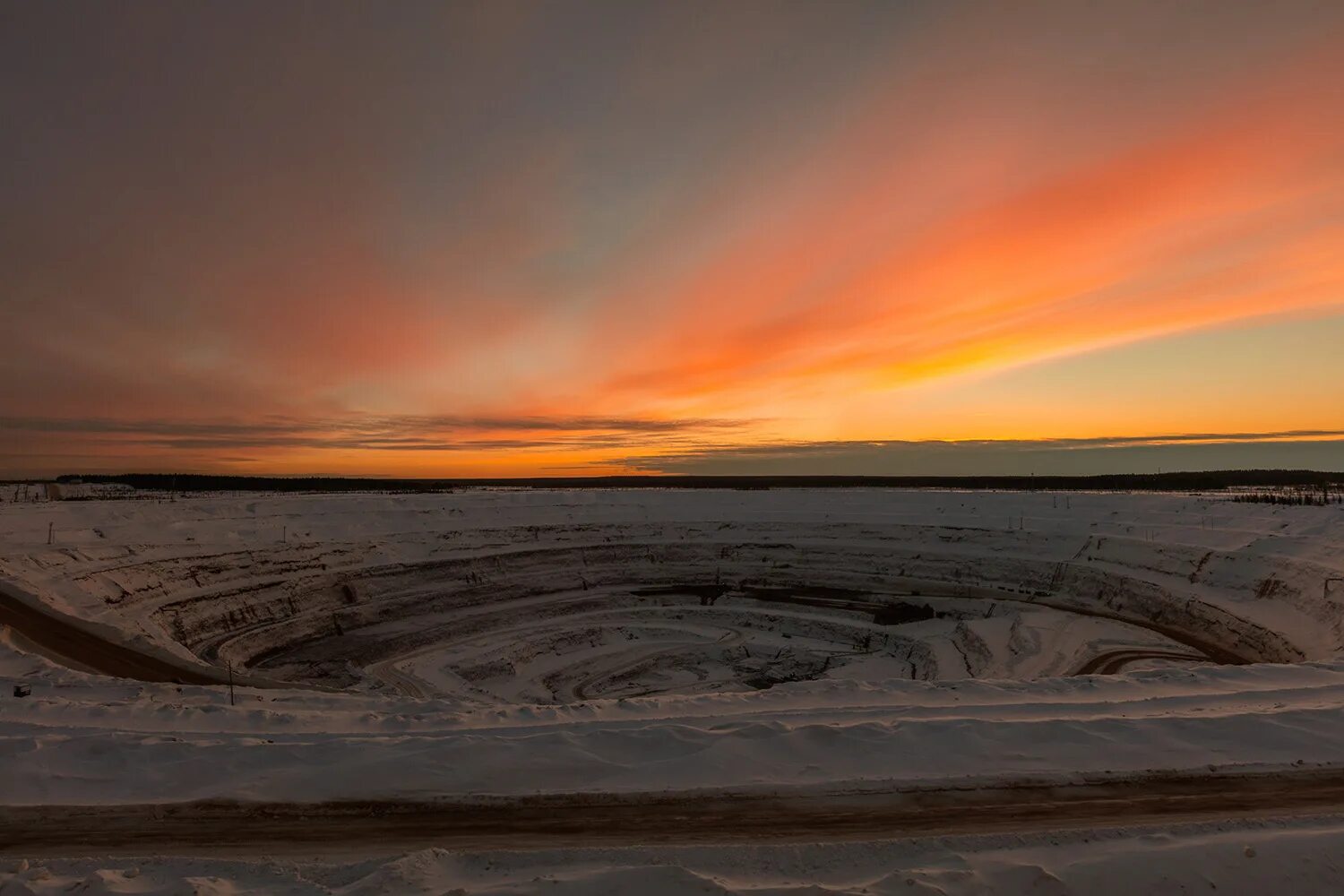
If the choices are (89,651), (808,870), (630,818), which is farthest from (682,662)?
(808,870)

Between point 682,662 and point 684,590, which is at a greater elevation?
point 684,590

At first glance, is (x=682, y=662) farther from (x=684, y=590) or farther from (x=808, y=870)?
(x=808, y=870)

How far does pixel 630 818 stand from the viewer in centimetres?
959

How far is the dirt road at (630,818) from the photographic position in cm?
899

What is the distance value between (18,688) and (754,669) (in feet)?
100

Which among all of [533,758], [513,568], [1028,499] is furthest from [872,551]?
[533,758]

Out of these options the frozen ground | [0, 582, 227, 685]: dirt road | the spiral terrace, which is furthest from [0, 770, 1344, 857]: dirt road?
the spiral terrace

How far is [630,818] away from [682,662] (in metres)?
29.1

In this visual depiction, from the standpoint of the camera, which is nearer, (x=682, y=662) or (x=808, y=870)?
(x=808, y=870)

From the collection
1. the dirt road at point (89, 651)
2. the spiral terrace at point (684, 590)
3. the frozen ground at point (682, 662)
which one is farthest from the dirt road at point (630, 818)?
the spiral terrace at point (684, 590)

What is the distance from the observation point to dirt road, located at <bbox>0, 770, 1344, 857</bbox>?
8992 millimetres

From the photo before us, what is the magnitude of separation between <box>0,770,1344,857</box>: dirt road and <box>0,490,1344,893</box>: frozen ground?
0.89 ft

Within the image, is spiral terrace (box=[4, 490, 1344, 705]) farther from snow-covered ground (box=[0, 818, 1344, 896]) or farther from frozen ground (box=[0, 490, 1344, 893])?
snow-covered ground (box=[0, 818, 1344, 896])

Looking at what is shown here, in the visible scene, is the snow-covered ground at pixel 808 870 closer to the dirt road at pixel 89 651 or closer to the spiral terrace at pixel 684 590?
the dirt road at pixel 89 651
